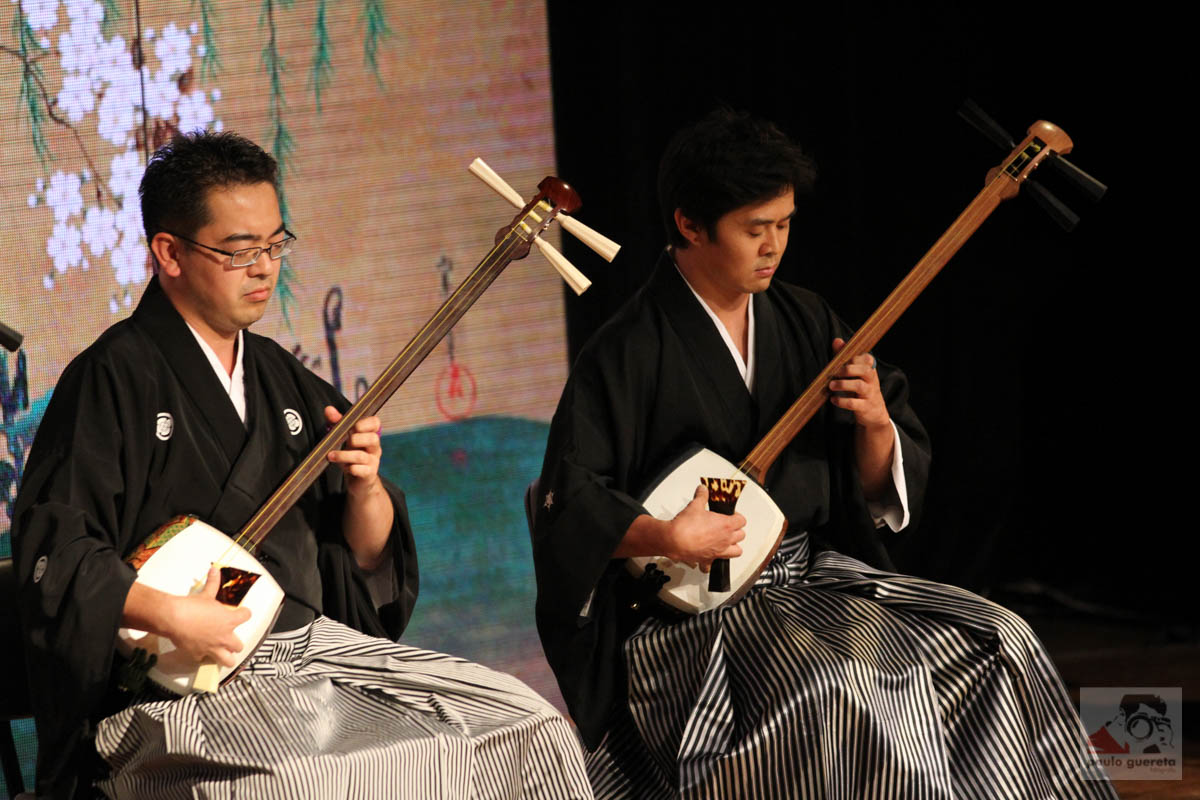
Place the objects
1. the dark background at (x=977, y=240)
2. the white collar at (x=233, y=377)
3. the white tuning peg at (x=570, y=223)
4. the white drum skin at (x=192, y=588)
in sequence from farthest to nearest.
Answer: the dark background at (x=977, y=240), the white tuning peg at (x=570, y=223), the white collar at (x=233, y=377), the white drum skin at (x=192, y=588)

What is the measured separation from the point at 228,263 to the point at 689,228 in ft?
3.28

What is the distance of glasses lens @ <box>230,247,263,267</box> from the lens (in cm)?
267

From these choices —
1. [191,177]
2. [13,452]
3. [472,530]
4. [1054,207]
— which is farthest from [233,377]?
[1054,207]

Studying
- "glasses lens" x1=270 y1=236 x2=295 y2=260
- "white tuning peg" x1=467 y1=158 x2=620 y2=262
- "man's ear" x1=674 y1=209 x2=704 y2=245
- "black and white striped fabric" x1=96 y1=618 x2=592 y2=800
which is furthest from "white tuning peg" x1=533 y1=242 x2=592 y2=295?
Result: "black and white striped fabric" x1=96 y1=618 x2=592 y2=800

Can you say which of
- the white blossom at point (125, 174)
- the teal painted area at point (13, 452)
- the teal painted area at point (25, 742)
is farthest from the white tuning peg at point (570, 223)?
the teal painted area at point (25, 742)

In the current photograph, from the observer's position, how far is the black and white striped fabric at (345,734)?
7.56 feet

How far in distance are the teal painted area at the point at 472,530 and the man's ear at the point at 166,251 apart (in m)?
1.44

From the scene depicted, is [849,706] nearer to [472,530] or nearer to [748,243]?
[748,243]

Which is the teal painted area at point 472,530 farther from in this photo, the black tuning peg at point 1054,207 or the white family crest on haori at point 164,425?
the black tuning peg at point 1054,207

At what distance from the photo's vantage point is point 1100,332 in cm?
488

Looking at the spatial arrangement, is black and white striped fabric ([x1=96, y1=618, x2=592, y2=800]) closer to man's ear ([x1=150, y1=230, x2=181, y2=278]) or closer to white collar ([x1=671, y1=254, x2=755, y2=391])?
man's ear ([x1=150, y1=230, x2=181, y2=278])

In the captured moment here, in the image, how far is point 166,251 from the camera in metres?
2.70

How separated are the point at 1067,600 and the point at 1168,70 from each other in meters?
1.78

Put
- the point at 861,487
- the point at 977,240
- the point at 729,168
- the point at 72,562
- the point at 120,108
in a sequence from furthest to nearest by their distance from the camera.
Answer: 1. the point at 977,240
2. the point at 120,108
3. the point at 861,487
4. the point at 729,168
5. the point at 72,562
